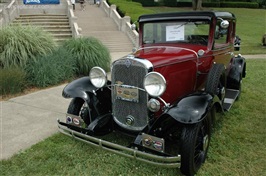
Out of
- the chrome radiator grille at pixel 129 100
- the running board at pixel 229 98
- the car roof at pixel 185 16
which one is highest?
the car roof at pixel 185 16

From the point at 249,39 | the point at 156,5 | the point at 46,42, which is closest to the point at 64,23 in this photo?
the point at 46,42

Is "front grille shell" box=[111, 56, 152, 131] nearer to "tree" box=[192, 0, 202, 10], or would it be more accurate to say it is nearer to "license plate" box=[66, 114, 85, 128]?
"license plate" box=[66, 114, 85, 128]

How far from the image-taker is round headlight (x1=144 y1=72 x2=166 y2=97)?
2934 mm

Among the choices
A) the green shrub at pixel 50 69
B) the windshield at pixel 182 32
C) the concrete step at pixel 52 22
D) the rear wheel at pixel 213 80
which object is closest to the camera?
the rear wheel at pixel 213 80

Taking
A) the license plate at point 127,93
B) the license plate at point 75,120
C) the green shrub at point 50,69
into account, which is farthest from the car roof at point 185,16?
the green shrub at point 50,69

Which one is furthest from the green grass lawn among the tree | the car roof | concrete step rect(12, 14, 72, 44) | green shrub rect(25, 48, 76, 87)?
the tree

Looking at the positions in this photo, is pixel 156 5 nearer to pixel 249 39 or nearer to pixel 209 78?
pixel 249 39

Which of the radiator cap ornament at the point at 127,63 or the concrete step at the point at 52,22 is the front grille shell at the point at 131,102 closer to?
the radiator cap ornament at the point at 127,63

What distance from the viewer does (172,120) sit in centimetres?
307

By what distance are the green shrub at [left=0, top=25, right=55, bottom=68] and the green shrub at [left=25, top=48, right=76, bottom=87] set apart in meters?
0.24

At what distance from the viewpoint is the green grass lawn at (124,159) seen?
317 centimetres

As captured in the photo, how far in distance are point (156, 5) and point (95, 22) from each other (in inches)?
693

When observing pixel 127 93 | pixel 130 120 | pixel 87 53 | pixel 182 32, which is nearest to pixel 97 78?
pixel 127 93

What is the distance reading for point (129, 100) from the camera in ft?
Result: 10.9
